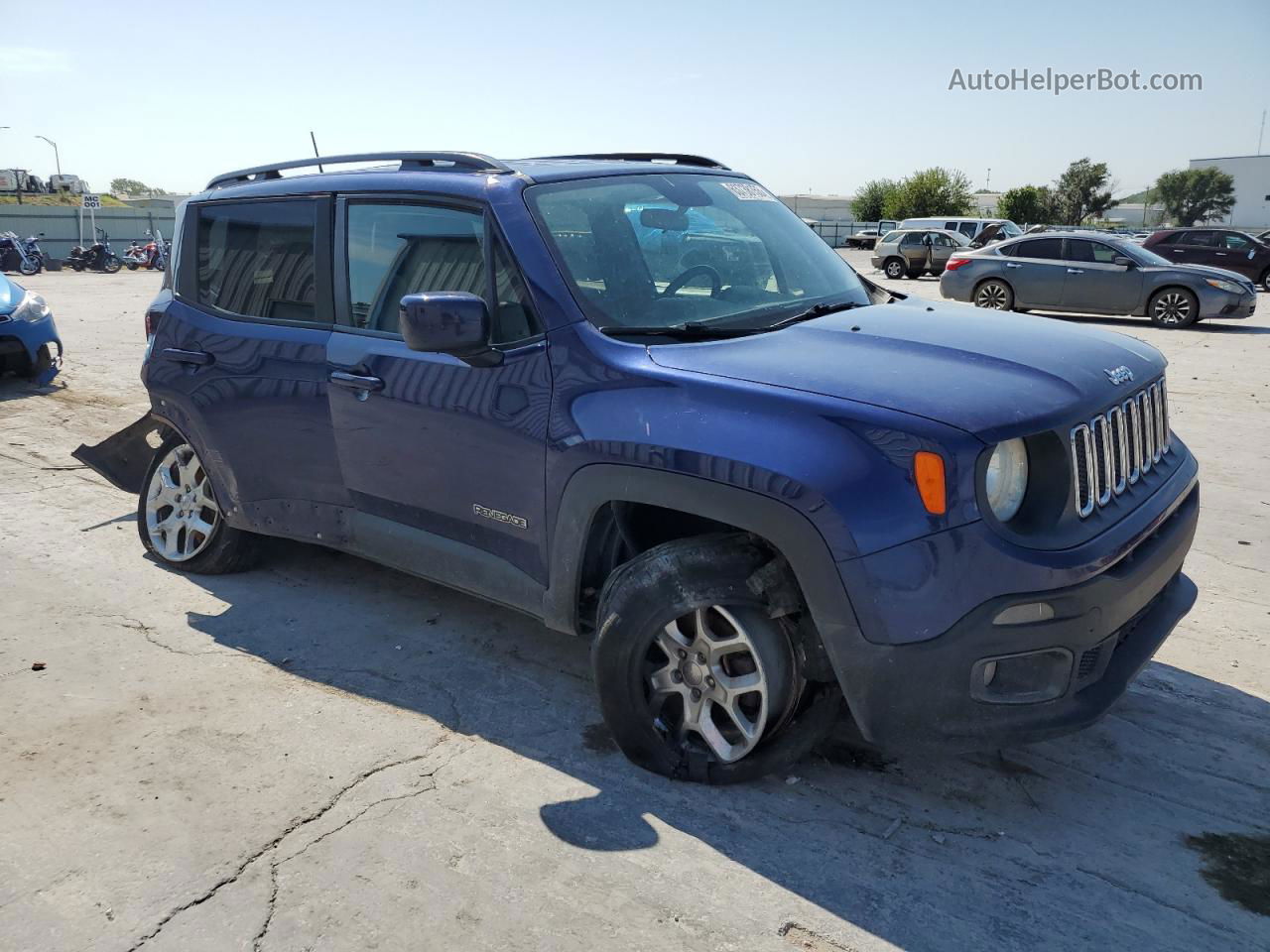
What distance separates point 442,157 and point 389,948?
288 centimetres

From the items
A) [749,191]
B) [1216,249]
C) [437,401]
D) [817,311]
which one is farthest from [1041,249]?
[437,401]

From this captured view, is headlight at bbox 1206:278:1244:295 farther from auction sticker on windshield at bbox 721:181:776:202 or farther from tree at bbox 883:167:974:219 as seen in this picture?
tree at bbox 883:167:974:219

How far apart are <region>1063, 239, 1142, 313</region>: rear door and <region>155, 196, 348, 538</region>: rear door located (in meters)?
15.4

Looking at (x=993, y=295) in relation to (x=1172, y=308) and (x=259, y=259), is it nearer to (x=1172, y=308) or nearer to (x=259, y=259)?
(x=1172, y=308)

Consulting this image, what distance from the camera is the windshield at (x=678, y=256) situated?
3.58 m

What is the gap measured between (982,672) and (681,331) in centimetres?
145

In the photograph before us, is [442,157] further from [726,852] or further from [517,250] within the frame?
[726,852]

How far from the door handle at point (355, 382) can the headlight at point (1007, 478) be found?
228 cm

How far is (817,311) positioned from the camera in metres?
3.84

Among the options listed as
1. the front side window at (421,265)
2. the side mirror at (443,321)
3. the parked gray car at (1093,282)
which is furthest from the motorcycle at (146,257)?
the side mirror at (443,321)

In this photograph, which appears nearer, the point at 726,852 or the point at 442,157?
the point at 726,852

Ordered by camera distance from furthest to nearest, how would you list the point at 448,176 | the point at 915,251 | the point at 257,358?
1. the point at 915,251
2. the point at 257,358
3. the point at 448,176

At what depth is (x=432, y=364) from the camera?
379 centimetres

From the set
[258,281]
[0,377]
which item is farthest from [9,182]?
[258,281]
